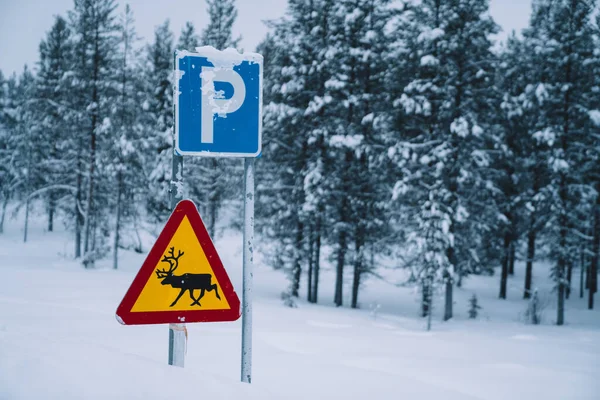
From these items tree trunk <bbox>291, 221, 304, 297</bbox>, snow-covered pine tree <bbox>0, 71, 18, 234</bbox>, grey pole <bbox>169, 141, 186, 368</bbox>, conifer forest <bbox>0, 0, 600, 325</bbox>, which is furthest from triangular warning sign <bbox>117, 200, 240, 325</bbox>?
snow-covered pine tree <bbox>0, 71, 18, 234</bbox>

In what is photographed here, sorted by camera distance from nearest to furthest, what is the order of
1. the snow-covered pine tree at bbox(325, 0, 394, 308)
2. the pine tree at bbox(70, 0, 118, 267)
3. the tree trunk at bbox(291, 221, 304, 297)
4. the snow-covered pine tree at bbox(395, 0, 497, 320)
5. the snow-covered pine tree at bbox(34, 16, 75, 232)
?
the snow-covered pine tree at bbox(395, 0, 497, 320) → the snow-covered pine tree at bbox(325, 0, 394, 308) → the tree trunk at bbox(291, 221, 304, 297) → the pine tree at bbox(70, 0, 118, 267) → the snow-covered pine tree at bbox(34, 16, 75, 232)

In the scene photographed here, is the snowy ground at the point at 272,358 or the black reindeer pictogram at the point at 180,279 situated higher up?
the black reindeer pictogram at the point at 180,279

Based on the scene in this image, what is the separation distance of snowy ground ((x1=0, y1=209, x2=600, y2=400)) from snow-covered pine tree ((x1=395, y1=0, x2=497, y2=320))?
11.8 feet

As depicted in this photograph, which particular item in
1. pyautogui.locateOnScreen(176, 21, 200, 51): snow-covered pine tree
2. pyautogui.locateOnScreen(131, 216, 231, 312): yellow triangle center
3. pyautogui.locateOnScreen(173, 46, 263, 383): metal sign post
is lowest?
pyautogui.locateOnScreen(131, 216, 231, 312): yellow triangle center

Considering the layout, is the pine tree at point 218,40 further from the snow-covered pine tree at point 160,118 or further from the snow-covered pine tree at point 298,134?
the snow-covered pine tree at point 298,134

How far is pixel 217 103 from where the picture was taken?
2988mm

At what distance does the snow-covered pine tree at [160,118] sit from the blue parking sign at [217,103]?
18.8 m

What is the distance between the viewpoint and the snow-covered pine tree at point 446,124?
16438 mm

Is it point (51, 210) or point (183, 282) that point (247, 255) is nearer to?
point (183, 282)

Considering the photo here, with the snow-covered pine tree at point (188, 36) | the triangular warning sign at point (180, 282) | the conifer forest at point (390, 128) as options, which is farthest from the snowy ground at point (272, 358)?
the snow-covered pine tree at point (188, 36)

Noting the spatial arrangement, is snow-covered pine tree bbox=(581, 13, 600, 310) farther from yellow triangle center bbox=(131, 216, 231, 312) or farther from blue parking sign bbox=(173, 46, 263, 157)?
yellow triangle center bbox=(131, 216, 231, 312)

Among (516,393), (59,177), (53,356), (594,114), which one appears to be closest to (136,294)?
(53,356)

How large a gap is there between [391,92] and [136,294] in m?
17.5

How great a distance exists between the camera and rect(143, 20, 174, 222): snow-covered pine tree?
2348cm
